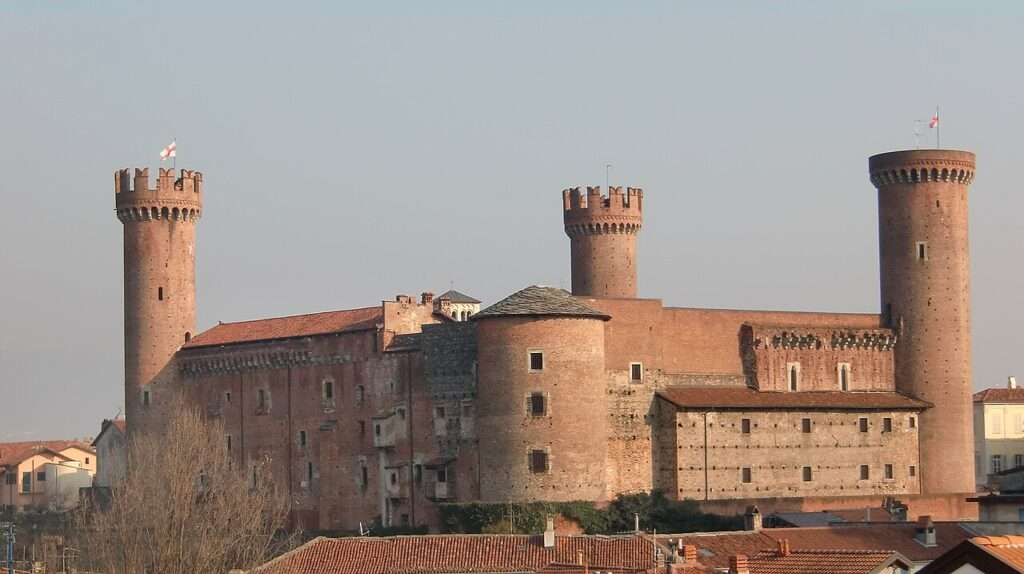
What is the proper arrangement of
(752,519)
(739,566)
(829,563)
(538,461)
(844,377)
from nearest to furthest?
(829,563) < (739,566) < (752,519) < (538,461) < (844,377)

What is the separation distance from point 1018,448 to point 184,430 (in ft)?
137

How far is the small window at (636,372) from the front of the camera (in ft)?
210

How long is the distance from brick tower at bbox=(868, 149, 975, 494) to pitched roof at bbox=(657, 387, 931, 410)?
1060mm

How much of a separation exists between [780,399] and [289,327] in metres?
16.4

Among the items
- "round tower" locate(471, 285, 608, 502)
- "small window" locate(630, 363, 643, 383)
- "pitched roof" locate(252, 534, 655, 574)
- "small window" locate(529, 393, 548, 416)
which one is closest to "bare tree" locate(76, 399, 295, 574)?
"pitched roof" locate(252, 534, 655, 574)

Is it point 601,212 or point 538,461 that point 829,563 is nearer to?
point 538,461

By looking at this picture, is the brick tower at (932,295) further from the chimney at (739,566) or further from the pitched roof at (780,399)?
the chimney at (739,566)

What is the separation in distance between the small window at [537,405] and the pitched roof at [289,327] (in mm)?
8073

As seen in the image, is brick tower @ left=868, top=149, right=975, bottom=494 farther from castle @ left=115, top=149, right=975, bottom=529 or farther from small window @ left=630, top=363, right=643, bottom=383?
small window @ left=630, top=363, right=643, bottom=383

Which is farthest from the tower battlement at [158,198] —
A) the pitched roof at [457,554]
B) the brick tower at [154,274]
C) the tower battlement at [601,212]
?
the pitched roof at [457,554]

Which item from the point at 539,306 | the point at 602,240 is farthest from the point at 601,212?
the point at 539,306

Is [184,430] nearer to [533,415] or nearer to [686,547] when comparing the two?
[533,415]

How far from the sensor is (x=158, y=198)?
75.1 m

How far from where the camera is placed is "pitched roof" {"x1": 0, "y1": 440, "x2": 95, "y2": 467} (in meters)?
102
